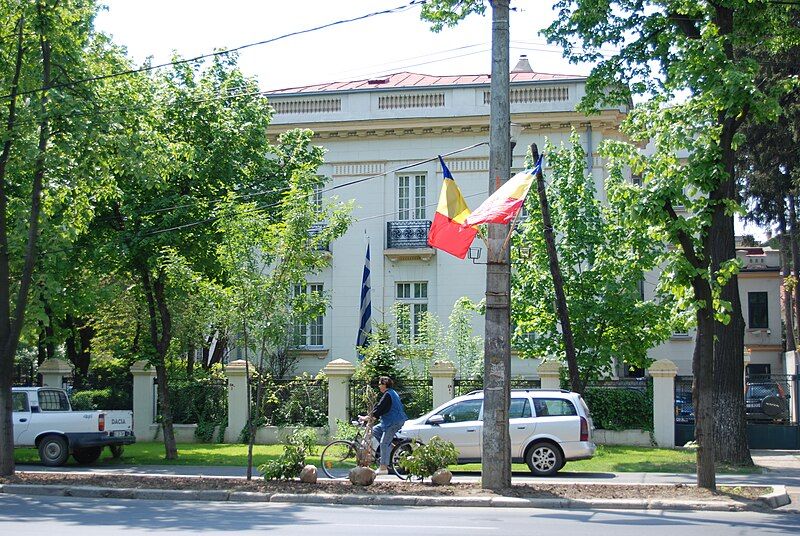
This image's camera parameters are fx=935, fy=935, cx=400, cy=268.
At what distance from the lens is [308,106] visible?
112 ft

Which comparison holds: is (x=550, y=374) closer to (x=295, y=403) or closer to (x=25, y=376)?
(x=295, y=403)

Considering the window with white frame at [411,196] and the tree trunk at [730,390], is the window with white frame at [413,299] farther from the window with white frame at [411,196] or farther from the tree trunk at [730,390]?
the tree trunk at [730,390]

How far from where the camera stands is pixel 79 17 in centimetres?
1773

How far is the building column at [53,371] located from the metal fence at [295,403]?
18.7 ft

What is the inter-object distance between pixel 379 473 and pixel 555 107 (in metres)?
18.0

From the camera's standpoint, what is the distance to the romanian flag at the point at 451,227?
15.1 metres

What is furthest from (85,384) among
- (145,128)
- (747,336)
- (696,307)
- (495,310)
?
(747,336)

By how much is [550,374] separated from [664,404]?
3223mm

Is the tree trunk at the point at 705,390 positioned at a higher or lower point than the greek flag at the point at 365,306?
lower

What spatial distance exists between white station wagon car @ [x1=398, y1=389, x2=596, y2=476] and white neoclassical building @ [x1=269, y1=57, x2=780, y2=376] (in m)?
12.8

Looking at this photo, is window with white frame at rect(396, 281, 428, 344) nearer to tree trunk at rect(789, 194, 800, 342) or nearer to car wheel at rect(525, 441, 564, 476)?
car wheel at rect(525, 441, 564, 476)

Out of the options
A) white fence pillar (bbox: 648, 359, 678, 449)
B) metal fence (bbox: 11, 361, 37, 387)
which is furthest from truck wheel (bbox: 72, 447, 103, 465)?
white fence pillar (bbox: 648, 359, 678, 449)

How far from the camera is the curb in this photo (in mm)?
13711

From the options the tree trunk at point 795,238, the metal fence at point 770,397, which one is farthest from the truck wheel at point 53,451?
the tree trunk at point 795,238
